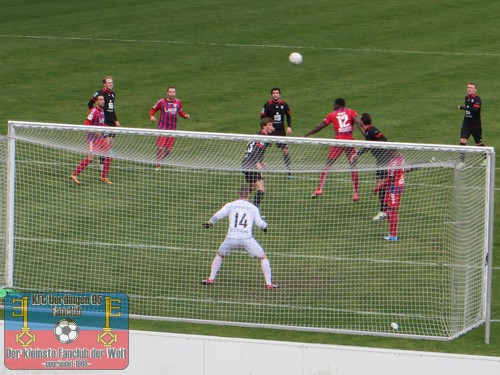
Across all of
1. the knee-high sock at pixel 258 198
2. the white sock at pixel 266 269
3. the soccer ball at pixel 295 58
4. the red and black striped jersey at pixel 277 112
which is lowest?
the white sock at pixel 266 269

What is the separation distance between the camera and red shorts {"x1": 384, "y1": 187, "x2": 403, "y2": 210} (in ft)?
55.2

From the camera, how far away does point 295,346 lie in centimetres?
1222

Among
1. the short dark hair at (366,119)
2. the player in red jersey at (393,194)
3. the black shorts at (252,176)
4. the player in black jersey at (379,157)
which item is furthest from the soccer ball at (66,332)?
the short dark hair at (366,119)

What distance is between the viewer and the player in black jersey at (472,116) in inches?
923

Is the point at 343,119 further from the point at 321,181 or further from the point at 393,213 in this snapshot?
the point at 393,213

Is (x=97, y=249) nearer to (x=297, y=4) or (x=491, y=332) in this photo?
(x=491, y=332)

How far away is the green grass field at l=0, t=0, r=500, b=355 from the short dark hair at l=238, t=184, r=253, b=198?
31.7 feet

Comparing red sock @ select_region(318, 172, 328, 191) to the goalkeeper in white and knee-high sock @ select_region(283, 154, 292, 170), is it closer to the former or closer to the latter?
knee-high sock @ select_region(283, 154, 292, 170)

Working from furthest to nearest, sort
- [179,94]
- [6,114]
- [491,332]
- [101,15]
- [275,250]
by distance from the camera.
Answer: [101,15] → [179,94] → [6,114] → [275,250] → [491,332]

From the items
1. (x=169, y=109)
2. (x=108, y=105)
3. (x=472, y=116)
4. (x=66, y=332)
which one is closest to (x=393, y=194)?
(x=66, y=332)

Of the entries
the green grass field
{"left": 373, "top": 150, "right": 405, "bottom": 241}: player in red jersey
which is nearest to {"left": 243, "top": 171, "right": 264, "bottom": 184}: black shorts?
{"left": 373, "top": 150, "right": 405, "bottom": 241}: player in red jersey

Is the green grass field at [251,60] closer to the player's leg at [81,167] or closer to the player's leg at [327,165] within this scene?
the player's leg at [81,167]

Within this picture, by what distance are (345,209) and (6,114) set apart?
39.7ft

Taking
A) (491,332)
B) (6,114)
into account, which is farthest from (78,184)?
(6,114)
